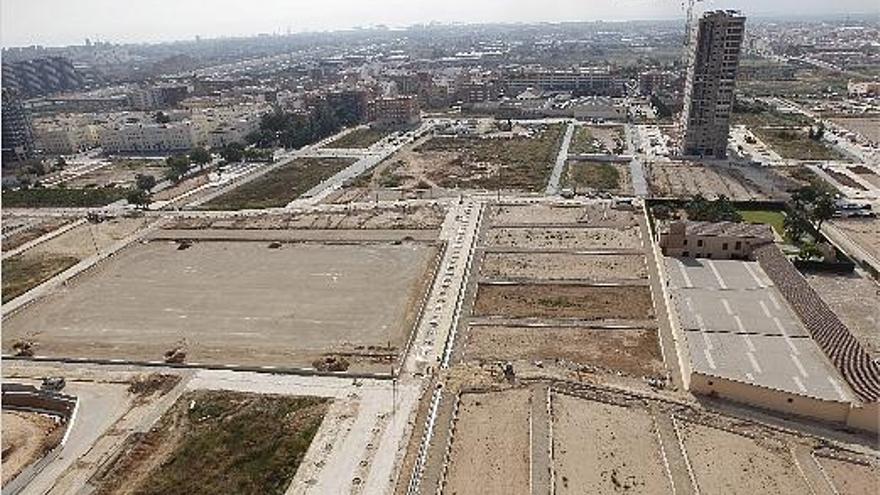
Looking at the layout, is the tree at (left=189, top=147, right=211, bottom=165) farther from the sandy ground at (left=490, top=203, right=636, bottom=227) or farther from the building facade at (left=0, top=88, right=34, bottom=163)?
the sandy ground at (left=490, top=203, right=636, bottom=227)

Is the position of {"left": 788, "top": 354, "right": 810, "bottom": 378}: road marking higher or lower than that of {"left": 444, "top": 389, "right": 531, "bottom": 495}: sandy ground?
higher

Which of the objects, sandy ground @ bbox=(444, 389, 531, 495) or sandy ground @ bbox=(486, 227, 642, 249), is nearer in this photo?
sandy ground @ bbox=(444, 389, 531, 495)

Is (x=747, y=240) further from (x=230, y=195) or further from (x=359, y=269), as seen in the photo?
(x=230, y=195)

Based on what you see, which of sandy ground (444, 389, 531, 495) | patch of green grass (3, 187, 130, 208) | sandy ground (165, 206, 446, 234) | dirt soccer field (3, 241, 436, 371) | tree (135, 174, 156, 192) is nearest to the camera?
sandy ground (444, 389, 531, 495)

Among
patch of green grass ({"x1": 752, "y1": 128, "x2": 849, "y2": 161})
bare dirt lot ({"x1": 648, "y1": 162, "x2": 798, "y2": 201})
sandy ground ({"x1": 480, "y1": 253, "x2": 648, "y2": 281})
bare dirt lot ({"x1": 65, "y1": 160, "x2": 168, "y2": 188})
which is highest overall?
bare dirt lot ({"x1": 65, "y1": 160, "x2": 168, "y2": 188})

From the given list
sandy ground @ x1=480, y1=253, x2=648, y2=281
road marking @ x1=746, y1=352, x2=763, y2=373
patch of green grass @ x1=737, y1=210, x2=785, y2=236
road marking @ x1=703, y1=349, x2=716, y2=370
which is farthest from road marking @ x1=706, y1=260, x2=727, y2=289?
patch of green grass @ x1=737, y1=210, x2=785, y2=236

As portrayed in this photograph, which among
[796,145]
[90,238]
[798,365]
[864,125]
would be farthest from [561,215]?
[864,125]

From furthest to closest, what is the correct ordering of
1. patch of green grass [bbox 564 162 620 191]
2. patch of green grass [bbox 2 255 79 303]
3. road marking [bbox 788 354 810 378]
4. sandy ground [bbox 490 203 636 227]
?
patch of green grass [bbox 564 162 620 191] → sandy ground [bbox 490 203 636 227] → patch of green grass [bbox 2 255 79 303] → road marking [bbox 788 354 810 378]

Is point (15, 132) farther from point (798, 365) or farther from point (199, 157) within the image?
point (798, 365)
